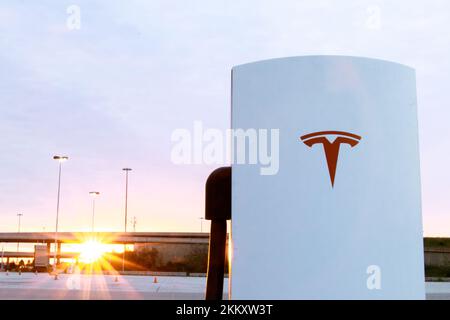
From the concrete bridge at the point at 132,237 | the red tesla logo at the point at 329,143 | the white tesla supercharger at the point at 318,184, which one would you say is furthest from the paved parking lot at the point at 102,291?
the concrete bridge at the point at 132,237

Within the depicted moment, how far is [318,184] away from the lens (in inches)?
153

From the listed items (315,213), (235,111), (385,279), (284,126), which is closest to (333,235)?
(315,213)

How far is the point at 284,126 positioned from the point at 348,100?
445 mm

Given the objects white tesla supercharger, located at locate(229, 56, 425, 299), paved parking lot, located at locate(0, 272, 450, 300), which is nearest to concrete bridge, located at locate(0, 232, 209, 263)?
paved parking lot, located at locate(0, 272, 450, 300)

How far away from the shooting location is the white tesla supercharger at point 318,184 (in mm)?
3877

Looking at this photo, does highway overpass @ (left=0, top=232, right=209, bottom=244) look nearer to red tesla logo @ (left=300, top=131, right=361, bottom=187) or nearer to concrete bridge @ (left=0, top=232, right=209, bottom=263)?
concrete bridge @ (left=0, top=232, right=209, bottom=263)

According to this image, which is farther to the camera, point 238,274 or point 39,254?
point 39,254

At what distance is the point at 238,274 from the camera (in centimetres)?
396

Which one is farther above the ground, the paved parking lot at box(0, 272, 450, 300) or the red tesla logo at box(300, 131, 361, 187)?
the red tesla logo at box(300, 131, 361, 187)

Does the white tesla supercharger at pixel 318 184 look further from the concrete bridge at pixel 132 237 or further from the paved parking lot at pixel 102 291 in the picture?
the concrete bridge at pixel 132 237

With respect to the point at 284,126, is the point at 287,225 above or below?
below

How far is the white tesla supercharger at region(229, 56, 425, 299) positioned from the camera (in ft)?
12.7

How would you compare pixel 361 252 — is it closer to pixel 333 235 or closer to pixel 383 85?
pixel 333 235

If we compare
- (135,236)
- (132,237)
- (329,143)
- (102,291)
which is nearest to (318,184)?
(329,143)
